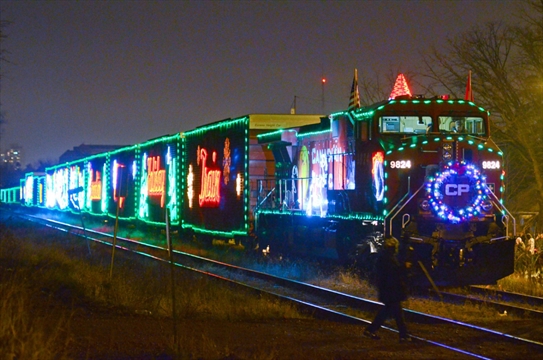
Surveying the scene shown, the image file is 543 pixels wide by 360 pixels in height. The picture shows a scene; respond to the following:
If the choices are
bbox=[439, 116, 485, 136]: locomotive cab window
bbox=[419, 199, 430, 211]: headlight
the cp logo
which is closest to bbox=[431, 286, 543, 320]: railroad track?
bbox=[419, 199, 430, 211]: headlight

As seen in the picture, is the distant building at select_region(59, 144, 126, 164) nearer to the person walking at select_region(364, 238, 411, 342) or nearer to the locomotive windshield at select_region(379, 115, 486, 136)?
the locomotive windshield at select_region(379, 115, 486, 136)

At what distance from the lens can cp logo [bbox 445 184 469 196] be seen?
15094mm

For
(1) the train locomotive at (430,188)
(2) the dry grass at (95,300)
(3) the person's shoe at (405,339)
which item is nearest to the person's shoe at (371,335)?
(3) the person's shoe at (405,339)

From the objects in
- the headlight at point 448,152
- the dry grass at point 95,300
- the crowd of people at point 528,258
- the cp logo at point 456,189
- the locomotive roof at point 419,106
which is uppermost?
the locomotive roof at point 419,106

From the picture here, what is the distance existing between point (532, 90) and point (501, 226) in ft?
36.0

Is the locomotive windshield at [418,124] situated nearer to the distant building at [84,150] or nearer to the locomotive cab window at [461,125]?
the locomotive cab window at [461,125]

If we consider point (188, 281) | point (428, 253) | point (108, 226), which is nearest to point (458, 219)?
point (428, 253)

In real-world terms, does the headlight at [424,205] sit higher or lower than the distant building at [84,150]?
lower

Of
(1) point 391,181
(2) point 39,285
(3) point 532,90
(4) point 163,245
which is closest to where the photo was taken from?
(2) point 39,285

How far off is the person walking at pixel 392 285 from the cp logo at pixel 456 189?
5.44 meters

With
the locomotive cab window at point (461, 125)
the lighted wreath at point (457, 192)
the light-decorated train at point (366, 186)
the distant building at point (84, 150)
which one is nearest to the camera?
the lighted wreath at point (457, 192)

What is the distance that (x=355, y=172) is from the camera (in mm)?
16719

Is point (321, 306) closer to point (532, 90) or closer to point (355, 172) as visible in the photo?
point (355, 172)

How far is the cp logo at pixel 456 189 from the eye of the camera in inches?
594
